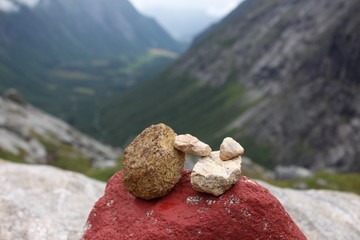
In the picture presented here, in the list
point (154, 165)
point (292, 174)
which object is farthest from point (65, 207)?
point (292, 174)

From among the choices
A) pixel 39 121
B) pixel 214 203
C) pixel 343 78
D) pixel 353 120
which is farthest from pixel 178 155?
pixel 343 78

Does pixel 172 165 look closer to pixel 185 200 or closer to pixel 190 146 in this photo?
pixel 190 146

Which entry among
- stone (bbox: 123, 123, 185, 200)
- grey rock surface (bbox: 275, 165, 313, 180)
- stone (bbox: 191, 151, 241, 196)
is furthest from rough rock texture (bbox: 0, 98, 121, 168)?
stone (bbox: 191, 151, 241, 196)

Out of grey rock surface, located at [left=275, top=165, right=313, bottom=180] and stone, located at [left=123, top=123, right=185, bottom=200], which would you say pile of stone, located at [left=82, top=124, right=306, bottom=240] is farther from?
grey rock surface, located at [left=275, top=165, right=313, bottom=180]

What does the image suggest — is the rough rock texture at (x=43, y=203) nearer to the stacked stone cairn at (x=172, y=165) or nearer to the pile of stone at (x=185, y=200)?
Result: the pile of stone at (x=185, y=200)

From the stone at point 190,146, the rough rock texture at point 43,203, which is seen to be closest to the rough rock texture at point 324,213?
the stone at point 190,146

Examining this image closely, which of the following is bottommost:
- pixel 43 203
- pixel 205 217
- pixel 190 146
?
pixel 205 217

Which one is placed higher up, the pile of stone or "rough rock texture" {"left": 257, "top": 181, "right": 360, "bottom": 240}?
the pile of stone
